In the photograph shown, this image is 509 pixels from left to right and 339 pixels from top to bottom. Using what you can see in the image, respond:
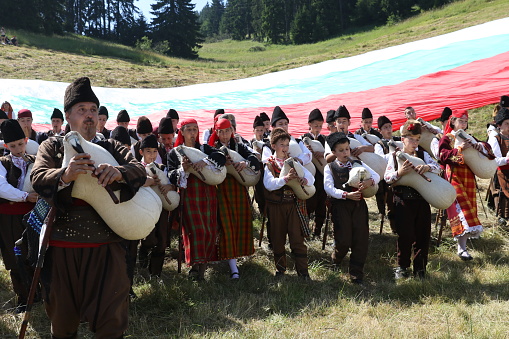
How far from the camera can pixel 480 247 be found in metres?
5.14

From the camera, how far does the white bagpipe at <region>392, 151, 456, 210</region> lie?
4.22 m

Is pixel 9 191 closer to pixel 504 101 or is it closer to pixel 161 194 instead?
pixel 161 194

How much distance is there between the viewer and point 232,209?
4785 mm

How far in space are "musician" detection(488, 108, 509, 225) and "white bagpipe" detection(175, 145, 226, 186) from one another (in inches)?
133

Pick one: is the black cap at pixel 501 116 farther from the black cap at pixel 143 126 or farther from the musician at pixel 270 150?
→ the black cap at pixel 143 126

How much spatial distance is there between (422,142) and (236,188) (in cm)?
257

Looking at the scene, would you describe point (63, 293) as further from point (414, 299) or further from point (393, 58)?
point (393, 58)

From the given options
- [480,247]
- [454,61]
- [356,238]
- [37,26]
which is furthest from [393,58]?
[37,26]

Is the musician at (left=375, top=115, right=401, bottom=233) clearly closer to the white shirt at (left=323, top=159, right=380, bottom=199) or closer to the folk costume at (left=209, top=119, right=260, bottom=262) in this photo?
the white shirt at (left=323, top=159, right=380, bottom=199)

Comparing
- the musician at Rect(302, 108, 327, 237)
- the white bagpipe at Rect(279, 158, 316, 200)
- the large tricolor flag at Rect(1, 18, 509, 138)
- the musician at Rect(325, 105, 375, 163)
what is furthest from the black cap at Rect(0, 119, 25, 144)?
the large tricolor flag at Rect(1, 18, 509, 138)

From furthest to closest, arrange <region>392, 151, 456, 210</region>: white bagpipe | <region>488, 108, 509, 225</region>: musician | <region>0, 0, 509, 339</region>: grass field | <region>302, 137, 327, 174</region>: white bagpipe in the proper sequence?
<region>302, 137, 327, 174</region>: white bagpipe, <region>488, 108, 509, 225</region>: musician, <region>392, 151, 456, 210</region>: white bagpipe, <region>0, 0, 509, 339</region>: grass field

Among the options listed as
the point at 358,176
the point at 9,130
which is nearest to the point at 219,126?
the point at 358,176

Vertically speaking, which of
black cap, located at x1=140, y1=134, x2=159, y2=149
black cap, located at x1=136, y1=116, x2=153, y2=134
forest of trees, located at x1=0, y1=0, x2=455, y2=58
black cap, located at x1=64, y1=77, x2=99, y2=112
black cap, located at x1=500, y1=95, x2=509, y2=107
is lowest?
black cap, located at x1=140, y1=134, x2=159, y2=149

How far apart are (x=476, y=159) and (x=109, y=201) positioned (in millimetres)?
4059
